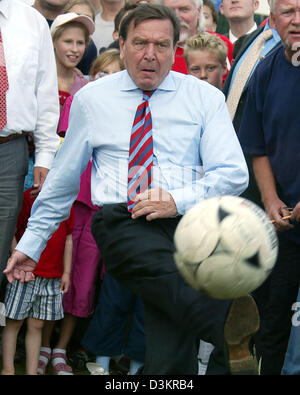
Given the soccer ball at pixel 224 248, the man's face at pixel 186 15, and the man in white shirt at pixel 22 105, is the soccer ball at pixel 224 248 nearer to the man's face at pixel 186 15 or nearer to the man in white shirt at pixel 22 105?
the man in white shirt at pixel 22 105

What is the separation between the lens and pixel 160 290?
14.0 ft

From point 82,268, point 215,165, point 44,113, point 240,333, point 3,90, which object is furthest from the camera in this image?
point 82,268

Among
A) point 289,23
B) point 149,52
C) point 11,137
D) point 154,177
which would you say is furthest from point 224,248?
point 11,137

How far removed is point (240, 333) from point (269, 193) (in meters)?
1.45

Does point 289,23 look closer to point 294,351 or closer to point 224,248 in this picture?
point 224,248

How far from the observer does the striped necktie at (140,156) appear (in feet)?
14.9

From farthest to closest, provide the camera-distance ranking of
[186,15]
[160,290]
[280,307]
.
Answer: [186,15], [280,307], [160,290]

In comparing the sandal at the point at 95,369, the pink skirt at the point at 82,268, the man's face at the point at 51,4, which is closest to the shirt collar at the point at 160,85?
the pink skirt at the point at 82,268

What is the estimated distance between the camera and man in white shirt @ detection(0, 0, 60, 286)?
218 inches

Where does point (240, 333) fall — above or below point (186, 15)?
below

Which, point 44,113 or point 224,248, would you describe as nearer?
point 224,248

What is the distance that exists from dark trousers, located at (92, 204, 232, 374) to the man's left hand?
0.11 meters
